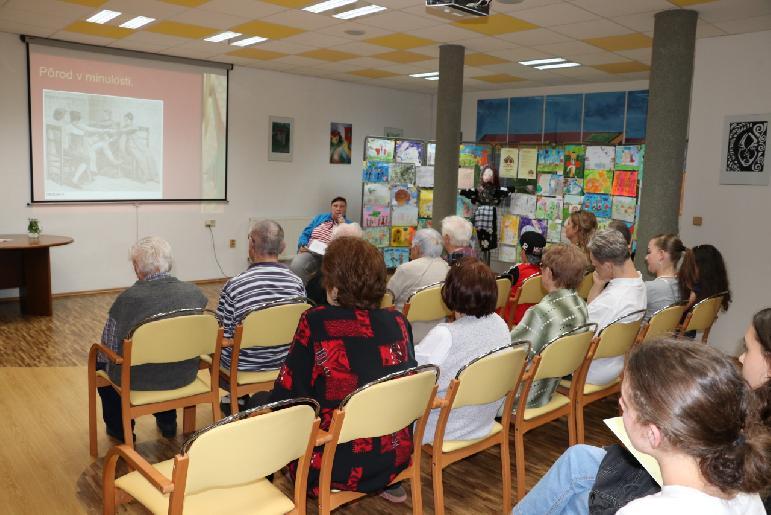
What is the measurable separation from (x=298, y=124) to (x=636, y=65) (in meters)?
5.09

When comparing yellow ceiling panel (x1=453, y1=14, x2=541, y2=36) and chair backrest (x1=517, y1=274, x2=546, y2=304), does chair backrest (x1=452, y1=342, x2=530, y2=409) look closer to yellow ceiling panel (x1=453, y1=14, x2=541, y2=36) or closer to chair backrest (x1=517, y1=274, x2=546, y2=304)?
chair backrest (x1=517, y1=274, x2=546, y2=304)

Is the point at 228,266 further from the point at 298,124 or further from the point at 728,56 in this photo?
the point at 728,56

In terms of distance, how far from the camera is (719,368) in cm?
138

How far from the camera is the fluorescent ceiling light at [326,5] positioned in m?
5.77

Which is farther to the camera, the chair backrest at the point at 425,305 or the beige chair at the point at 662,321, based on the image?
the chair backrest at the point at 425,305

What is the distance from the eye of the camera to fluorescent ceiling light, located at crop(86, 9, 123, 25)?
6.38 metres

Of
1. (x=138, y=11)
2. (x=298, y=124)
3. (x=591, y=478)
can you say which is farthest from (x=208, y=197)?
(x=591, y=478)

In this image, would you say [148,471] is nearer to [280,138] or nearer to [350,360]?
[350,360]

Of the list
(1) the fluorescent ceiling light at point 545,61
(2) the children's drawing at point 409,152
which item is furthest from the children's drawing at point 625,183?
(2) the children's drawing at point 409,152

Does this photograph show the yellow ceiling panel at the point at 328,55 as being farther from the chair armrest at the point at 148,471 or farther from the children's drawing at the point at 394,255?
the chair armrest at the point at 148,471

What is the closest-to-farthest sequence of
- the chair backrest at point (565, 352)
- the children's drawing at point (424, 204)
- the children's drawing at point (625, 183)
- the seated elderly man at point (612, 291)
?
the chair backrest at point (565, 352)
the seated elderly man at point (612, 291)
the children's drawing at point (625, 183)
the children's drawing at point (424, 204)

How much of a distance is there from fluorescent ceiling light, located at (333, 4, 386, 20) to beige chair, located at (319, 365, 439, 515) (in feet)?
14.4

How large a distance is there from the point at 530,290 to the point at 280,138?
6263mm

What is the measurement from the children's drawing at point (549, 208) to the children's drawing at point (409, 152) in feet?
6.90
